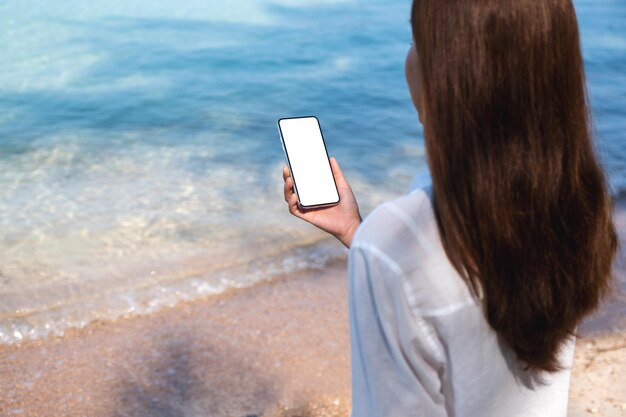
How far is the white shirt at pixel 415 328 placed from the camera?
0.93m

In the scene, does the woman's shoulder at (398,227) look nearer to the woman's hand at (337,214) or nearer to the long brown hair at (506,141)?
the long brown hair at (506,141)

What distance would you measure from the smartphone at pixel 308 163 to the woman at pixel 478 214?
0.57m

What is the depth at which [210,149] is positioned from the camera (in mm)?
5855

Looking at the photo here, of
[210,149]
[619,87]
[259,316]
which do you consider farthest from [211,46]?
[259,316]

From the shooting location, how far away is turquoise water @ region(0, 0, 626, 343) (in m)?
3.93

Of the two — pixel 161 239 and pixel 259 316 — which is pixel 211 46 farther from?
pixel 259 316

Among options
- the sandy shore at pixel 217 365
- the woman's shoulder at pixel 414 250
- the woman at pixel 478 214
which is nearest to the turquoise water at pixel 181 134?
the sandy shore at pixel 217 365

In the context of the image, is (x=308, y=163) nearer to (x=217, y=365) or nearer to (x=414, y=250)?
(x=414, y=250)

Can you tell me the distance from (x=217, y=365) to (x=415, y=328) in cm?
215

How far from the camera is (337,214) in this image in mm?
1579

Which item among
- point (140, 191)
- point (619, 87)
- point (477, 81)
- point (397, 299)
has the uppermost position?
point (477, 81)

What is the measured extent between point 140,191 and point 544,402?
4.08 meters

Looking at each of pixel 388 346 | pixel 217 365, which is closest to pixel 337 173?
pixel 388 346

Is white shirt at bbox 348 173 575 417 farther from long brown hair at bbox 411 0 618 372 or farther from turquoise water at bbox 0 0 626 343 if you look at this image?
turquoise water at bbox 0 0 626 343
